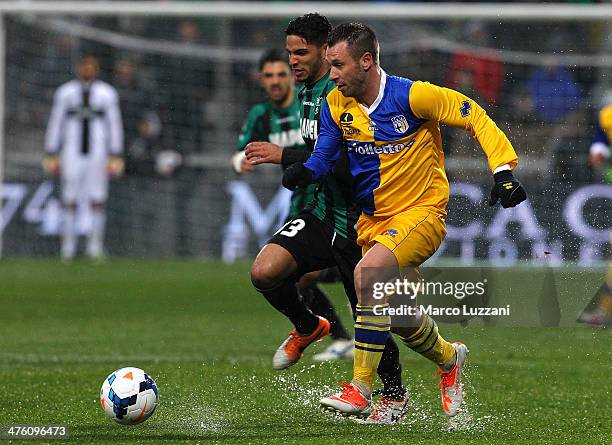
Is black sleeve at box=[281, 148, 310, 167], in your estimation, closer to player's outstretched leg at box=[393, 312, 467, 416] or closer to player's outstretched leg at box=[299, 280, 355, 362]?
player's outstretched leg at box=[393, 312, 467, 416]

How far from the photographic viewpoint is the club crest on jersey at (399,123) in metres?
6.81

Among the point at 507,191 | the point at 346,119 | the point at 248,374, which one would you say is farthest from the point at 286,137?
the point at 507,191

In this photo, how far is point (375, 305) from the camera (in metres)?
6.69

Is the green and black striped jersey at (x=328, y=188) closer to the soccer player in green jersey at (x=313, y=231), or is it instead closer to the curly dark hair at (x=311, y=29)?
the soccer player in green jersey at (x=313, y=231)

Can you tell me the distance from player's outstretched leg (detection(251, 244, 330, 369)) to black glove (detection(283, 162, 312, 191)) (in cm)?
61

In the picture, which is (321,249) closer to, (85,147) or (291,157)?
(291,157)

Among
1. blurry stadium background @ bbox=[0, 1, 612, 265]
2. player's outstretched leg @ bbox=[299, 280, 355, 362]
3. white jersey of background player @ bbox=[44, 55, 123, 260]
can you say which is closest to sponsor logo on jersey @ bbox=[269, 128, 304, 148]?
player's outstretched leg @ bbox=[299, 280, 355, 362]

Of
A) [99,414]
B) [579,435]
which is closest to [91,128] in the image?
[99,414]

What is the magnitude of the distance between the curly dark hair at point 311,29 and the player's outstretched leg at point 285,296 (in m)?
1.24

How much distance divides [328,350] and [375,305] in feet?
10.1

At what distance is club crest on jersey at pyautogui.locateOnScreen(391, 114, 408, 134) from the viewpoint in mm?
6812

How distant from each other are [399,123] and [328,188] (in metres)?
0.78

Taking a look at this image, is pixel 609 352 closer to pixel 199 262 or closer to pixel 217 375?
pixel 217 375

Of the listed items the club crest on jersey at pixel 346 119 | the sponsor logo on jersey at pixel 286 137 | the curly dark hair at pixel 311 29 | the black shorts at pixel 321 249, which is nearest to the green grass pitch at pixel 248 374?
the black shorts at pixel 321 249
